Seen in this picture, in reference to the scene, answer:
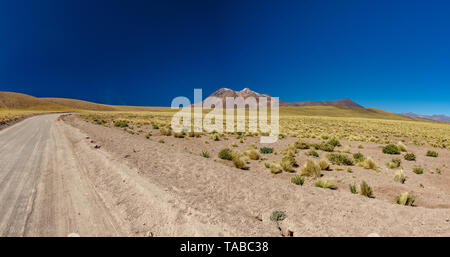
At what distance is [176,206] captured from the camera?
4.77m

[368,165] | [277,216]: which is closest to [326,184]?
[277,216]

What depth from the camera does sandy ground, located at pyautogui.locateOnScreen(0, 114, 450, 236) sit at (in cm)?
402

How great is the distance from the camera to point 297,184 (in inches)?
299

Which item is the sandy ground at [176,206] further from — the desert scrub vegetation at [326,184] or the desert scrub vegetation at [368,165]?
the desert scrub vegetation at [368,165]

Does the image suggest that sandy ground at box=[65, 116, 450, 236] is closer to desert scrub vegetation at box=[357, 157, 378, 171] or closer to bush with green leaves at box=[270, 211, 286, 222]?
bush with green leaves at box=[270, 211, 286, 222]

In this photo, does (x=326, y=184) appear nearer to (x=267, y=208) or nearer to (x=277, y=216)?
(x=267, y=208)

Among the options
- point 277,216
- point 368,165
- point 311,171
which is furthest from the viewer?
point 368,165

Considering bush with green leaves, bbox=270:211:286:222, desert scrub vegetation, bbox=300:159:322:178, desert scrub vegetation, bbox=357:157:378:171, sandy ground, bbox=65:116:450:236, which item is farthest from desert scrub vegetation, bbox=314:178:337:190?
desert scrub vegetation, bbox=357:157:378:171

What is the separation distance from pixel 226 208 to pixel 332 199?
3.34m

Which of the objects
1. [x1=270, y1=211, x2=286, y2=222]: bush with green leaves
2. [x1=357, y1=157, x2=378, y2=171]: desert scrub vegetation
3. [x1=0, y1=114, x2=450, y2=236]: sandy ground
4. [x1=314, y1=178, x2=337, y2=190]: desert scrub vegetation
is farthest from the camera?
[x1=357, y1=157, x2=378, y2=171]: desert scrub vegetation

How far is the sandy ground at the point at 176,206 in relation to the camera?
402 centimetres

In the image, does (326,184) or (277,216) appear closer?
(277,216)

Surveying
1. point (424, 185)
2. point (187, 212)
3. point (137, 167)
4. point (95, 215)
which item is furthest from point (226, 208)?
point (424, 185)

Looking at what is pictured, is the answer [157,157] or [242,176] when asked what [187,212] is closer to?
[242,176]
